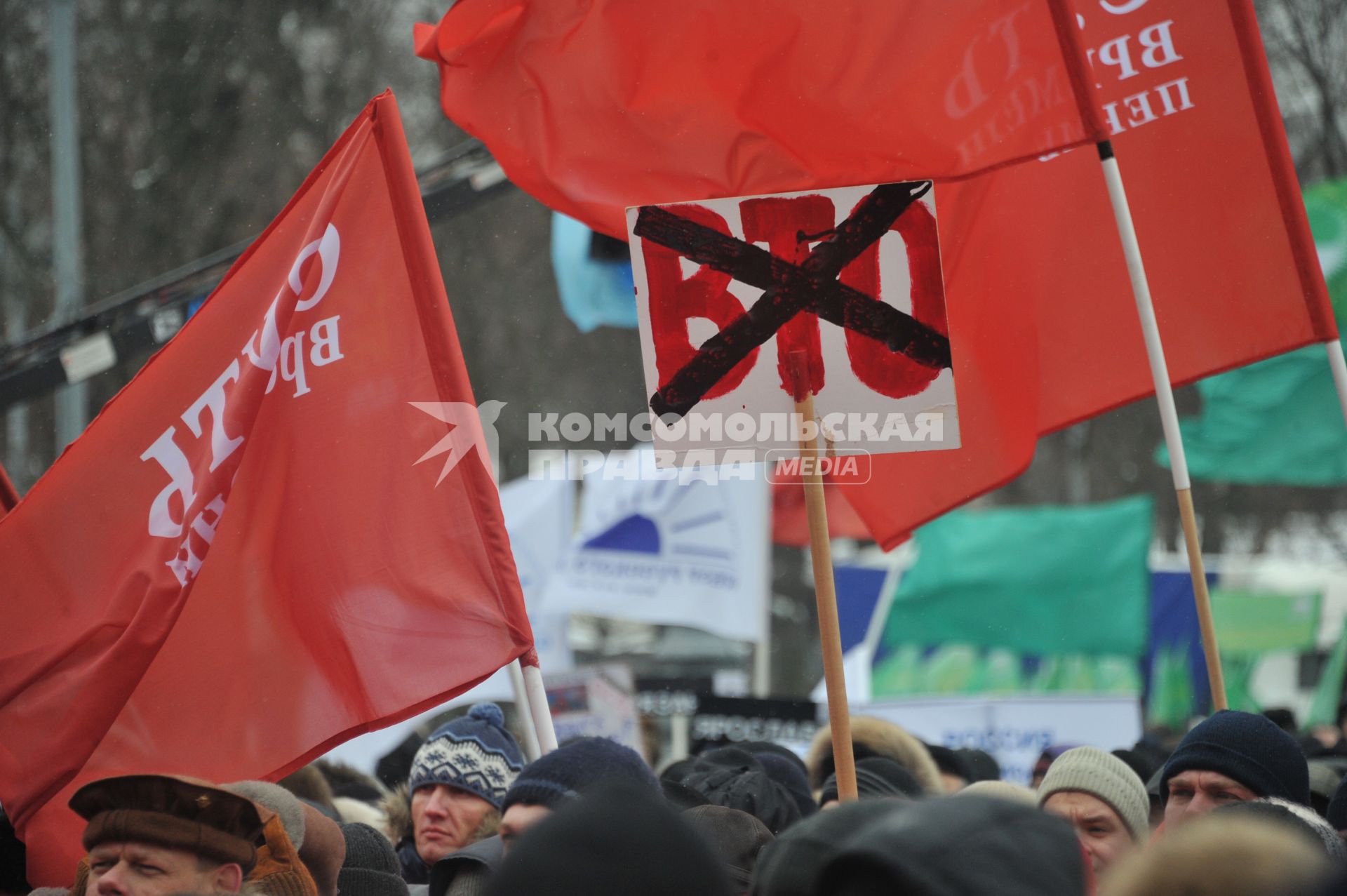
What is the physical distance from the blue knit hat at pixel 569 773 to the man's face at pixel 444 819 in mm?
980

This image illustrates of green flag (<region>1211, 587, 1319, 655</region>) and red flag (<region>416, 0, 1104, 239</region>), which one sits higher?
red flag (<region>416, 0, 1104, 239</region>)

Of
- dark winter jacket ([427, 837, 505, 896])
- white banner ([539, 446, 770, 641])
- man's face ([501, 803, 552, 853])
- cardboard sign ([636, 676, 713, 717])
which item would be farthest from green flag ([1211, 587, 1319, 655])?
man's face ([501, 803, 552, 853])

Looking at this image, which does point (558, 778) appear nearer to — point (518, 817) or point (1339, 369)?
point (518, 817)

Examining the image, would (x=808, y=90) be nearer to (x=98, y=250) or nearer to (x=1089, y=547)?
(x=1089, y=547)

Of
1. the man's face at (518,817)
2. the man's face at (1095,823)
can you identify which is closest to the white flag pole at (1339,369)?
the man's face at (1095,823)

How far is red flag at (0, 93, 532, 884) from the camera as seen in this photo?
154 inches

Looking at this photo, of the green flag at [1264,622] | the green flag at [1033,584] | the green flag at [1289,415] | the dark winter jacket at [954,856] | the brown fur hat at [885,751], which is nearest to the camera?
the dark winter jacket at [954,856]

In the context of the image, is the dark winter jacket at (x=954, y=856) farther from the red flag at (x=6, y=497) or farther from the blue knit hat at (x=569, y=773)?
the red flag at (x=6, y=497)

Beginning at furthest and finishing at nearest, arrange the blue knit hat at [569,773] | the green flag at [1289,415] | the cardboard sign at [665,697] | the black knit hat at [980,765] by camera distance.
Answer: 1. the cardboard sign at [665,697]
2. the green flag at [1289,415]
3. the black knit hat at [980,765]
4. the blue knit hat at [569,773]

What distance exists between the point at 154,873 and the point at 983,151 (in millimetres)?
2787

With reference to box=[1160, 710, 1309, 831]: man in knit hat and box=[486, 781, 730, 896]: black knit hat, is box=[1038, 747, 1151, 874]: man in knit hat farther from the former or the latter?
box=[486, 781, 730, 896]: black knit hat

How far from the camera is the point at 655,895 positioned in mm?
1789

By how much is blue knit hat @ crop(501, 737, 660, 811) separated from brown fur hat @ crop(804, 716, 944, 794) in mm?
1913

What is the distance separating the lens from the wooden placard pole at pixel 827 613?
3646mm
